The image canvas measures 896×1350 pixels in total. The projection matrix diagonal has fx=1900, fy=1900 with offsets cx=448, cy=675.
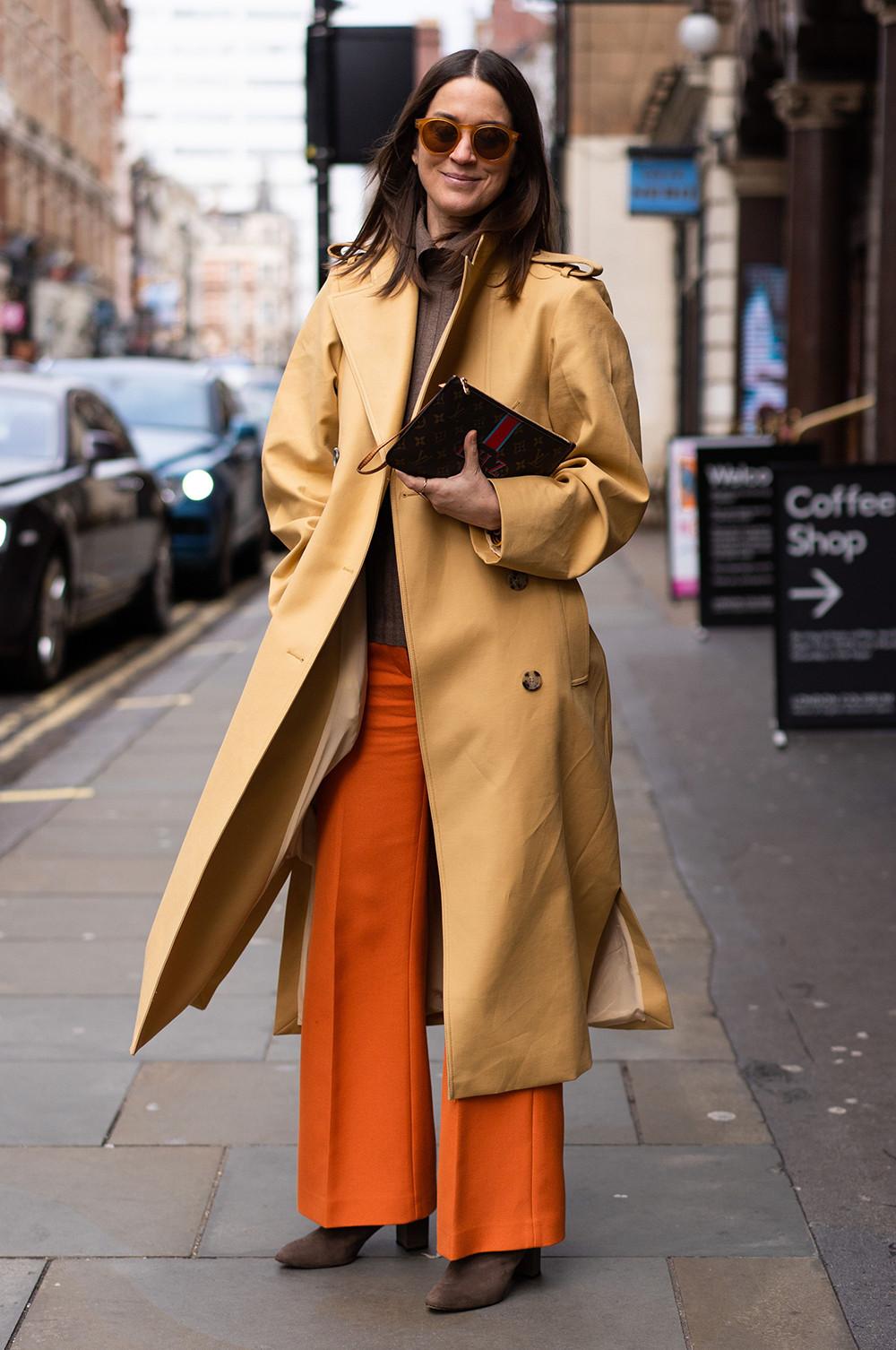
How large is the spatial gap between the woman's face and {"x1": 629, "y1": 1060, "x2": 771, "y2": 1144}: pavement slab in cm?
188

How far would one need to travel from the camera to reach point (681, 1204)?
11.2ft

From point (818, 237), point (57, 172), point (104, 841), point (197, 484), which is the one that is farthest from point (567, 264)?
point (57, 172)

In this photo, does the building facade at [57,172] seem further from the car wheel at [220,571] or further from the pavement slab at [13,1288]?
the pavement slab at [13,1288]

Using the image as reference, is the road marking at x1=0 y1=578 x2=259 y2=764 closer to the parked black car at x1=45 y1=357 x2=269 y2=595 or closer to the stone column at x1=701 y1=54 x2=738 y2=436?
the parked black car at x1=45 y1=357 x2=269 y2=595

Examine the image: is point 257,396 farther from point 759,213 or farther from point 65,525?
point 65,525

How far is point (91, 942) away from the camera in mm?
5164

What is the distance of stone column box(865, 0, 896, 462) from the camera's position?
8.83 meters

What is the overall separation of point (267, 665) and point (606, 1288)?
1.15 meters

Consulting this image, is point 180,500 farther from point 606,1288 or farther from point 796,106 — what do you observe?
point 606,1288

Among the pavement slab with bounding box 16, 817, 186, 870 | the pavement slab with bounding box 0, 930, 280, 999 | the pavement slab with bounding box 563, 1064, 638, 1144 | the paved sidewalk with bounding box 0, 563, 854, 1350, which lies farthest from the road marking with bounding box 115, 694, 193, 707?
the pavement slab with bounding box 563, 1064, 638, 1144

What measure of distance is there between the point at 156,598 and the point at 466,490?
9852 millimetres

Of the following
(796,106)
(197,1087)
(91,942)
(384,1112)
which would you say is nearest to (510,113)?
(384,1112)

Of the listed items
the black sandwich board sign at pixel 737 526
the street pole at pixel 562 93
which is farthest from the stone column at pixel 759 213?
the street pole at pixel 562 93

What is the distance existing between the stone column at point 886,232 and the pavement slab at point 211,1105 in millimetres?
5988
